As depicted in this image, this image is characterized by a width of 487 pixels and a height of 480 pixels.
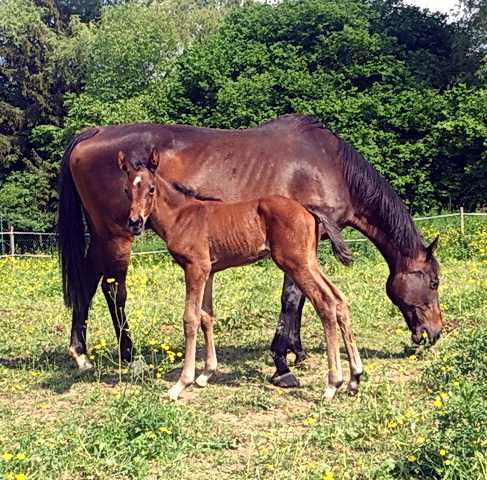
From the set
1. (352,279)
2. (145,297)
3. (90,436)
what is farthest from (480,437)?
(352,279)

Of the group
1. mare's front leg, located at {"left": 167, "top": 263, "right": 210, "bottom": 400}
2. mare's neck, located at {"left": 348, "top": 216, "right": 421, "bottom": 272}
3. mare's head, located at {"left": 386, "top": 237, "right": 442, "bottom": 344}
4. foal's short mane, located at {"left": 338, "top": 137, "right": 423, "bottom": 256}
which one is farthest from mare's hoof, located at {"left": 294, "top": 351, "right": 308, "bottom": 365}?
mare's front leg, located at {"left": 167, "top": 263, "right": 210, "bottom": 400}

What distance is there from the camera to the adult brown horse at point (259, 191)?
20.2 feet

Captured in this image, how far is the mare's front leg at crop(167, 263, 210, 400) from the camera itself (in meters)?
5.12

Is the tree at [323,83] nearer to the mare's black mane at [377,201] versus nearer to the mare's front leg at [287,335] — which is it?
the mare's black mane at [377,201]

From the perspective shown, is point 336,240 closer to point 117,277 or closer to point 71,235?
point 117,277

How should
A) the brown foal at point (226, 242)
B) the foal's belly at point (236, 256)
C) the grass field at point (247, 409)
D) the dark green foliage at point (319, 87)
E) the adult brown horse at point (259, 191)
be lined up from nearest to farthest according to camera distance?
the grass field at point (247, 409), the brown foal at point (226, 242), the foal's belly at point (236, 256), the adult brown horse at point (259, 191), the dark green foliage at point (319, 87)

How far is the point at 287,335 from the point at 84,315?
1.98 m

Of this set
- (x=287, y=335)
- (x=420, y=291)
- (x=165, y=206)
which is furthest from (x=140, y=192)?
(x=420, y=291)

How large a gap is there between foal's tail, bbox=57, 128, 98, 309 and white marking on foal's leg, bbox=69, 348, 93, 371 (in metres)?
0.48

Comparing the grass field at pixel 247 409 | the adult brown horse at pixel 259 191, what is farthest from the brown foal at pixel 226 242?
the adult brown horse at pixel 259 191

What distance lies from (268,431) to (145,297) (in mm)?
A: 6363

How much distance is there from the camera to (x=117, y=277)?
645 centimetres

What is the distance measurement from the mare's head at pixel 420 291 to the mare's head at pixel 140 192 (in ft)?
8.32

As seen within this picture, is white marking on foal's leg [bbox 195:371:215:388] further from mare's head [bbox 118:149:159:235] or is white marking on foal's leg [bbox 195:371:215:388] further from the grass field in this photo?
mare's head [bbox 118:149:159:235]
